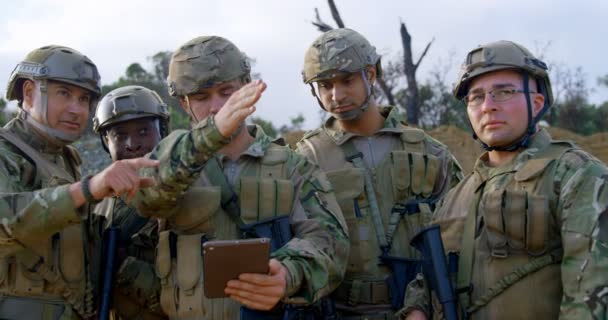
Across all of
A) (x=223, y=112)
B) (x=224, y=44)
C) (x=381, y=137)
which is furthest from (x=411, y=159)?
(x=223, y=112)

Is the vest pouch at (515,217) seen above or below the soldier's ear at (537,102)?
below

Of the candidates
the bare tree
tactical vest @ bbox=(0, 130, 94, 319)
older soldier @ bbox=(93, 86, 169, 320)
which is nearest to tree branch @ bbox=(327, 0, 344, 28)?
the bare tree

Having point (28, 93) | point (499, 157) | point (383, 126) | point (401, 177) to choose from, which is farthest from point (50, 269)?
point (499, 157)

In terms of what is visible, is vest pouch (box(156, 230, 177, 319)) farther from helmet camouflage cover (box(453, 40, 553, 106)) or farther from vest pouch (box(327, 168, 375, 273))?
helmet camouflage cover (box(453, 40, 553, 106))

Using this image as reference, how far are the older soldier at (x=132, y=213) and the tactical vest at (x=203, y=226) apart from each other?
948 millimetres

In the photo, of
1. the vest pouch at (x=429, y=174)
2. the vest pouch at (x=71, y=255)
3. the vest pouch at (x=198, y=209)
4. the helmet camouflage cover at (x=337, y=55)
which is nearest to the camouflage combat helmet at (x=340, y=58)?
the helmet camouflage cover at (x=337, y=55)

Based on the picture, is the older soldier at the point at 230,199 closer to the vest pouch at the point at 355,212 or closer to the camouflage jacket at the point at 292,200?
the camouflage jacket at the point at 292,200

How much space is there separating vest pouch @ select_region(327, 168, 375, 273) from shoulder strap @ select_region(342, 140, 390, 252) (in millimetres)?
37

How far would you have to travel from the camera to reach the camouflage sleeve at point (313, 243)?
4336 mm

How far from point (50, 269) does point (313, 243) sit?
65.6 inches

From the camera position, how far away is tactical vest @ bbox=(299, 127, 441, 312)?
5555 mm

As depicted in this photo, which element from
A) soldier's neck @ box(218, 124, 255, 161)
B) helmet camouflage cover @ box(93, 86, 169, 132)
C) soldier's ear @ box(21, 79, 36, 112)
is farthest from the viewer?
helmet camouflage cover @ box(93, 86, 169, 132)

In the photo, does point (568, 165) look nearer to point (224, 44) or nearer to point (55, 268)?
point (224, 44)

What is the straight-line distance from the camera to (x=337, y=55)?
5.81 m
